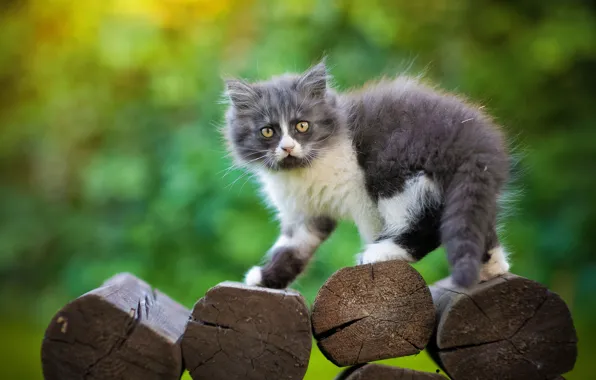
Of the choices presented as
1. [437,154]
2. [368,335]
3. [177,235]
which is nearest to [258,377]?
[368,335]

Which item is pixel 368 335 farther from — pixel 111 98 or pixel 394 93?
pixel 111 98

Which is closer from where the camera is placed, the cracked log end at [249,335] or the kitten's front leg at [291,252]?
the cracked log end at [249,335]

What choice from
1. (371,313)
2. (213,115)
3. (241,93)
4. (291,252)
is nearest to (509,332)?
(371,313)

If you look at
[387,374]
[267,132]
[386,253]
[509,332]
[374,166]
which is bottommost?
[387,374]

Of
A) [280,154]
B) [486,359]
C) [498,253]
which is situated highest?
[280,154]

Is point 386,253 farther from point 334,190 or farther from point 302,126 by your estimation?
point 302,126

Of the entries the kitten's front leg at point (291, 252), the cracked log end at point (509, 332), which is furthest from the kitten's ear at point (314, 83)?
the cracked log end at point (509, 332)

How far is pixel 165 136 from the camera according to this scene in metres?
5.49

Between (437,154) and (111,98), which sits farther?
(111,98)

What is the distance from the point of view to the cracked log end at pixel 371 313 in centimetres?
213

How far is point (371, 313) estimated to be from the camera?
2.13 meters

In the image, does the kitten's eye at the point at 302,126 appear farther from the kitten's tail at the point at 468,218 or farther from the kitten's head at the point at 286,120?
the kitten's tail at the point at 468,218

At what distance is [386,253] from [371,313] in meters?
0.25

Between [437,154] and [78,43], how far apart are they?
4226 millimetres
